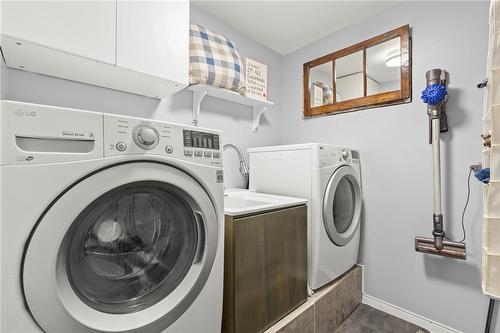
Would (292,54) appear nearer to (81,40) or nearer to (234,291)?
(81,40)

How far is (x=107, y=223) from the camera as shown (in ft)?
2.41

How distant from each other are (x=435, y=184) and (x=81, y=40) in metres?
1.98

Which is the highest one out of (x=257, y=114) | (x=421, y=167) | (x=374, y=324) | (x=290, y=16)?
(x=290, y=16)

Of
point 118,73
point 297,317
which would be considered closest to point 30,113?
point 118,73

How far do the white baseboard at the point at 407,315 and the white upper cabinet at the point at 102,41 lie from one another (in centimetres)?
203

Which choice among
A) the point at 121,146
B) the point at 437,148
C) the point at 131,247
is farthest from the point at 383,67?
the point at 131,247

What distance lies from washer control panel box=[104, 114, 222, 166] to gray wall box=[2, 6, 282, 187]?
2.68 ft

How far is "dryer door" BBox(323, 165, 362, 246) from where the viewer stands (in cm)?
142

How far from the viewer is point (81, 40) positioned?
2.95 feet

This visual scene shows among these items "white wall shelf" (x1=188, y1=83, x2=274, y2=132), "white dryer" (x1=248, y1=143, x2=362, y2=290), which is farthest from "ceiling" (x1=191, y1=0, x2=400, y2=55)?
"white dryer" (x1=248, y1=143, x2=362, y2=290)

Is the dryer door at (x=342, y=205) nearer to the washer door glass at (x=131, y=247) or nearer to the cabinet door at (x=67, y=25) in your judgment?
the washer door glass at (x=131, y=247)

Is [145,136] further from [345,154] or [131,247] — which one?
[345,154]

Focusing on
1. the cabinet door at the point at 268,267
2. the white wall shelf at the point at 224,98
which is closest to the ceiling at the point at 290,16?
the white wall shelf at the point at 224,98

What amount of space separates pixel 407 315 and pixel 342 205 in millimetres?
852
